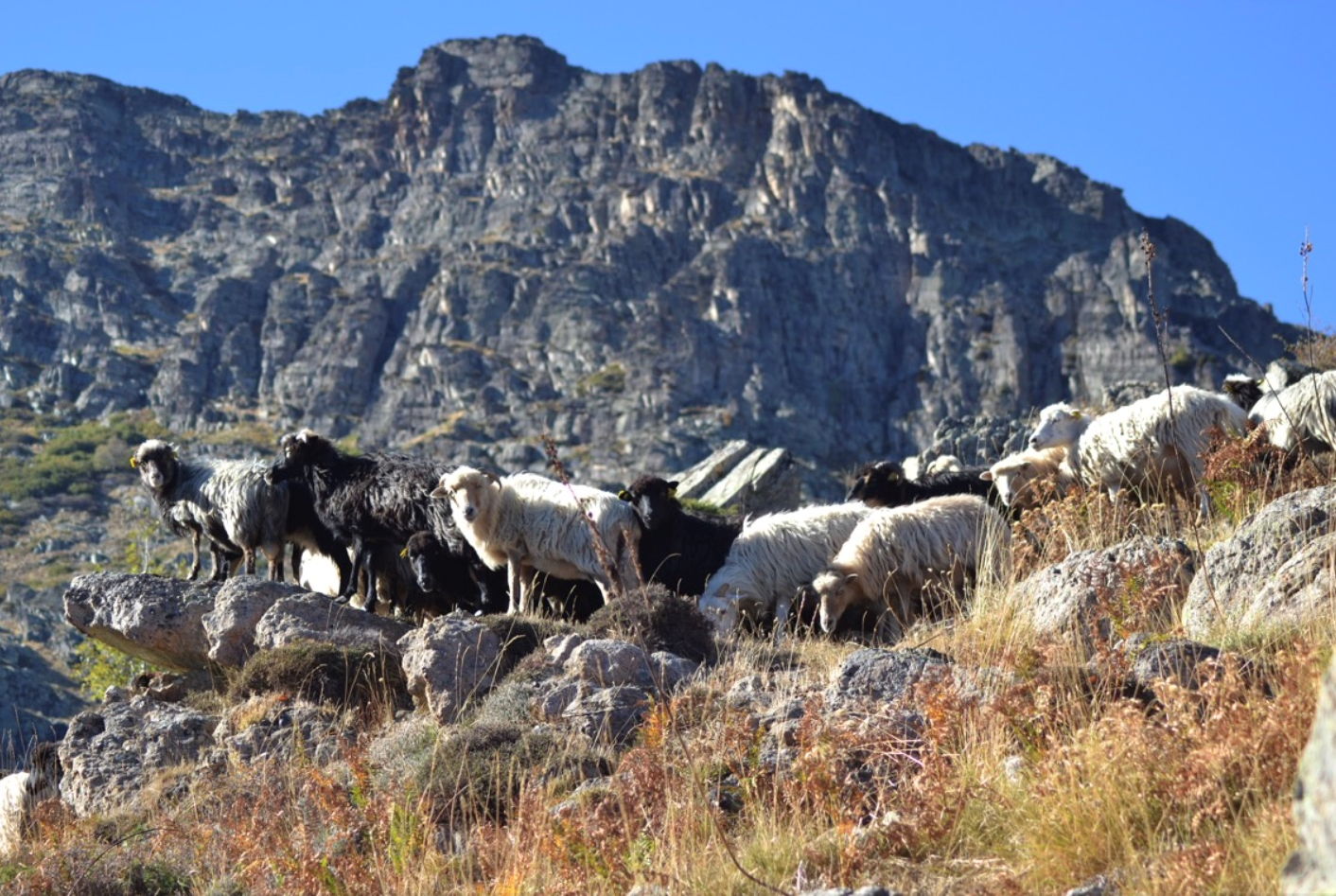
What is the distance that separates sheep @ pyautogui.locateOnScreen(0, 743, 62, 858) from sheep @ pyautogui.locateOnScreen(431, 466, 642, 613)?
4.44m

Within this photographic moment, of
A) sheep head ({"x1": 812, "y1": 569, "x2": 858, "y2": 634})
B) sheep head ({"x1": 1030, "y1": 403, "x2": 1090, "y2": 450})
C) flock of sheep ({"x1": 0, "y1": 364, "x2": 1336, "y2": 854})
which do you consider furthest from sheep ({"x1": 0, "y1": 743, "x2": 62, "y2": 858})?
sheep head ({"x1": 1030, "y1": 403, "x2": 1090, "y2": 450})

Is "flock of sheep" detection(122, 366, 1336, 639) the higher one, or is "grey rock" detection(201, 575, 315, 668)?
"flock of sheep" detection(122, 366, 1336, 639)

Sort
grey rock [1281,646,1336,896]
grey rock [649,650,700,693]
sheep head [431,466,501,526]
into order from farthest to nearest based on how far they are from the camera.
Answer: sheep head [431,466,501,526]
grey rock [649,650,700,693]
grey rock [1281,646,1336,896]

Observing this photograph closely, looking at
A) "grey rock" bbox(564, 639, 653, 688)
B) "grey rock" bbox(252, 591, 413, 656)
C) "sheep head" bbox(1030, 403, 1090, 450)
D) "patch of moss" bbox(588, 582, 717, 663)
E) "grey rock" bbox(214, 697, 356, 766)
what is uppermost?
"sheep head" bbox(1030, 403, 1090, 450)

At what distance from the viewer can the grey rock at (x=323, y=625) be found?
12125 millimetres

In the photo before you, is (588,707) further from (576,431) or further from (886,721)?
(576,431)

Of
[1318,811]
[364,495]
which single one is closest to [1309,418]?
[364,495]

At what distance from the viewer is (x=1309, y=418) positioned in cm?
1346

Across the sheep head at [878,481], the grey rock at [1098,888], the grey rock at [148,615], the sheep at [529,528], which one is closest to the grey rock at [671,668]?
the grey rock at [1098,888]

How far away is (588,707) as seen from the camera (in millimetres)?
9023

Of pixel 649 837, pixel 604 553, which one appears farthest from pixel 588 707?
pixel 604 553

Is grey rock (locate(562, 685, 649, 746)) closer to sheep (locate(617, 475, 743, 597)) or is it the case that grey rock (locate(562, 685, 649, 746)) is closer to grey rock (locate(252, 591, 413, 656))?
grey rock (locate(252, 591, 413, 656))

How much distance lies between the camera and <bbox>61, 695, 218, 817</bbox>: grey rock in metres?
10.8

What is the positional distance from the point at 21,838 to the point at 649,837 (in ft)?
18.1
